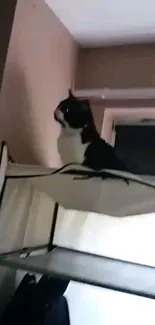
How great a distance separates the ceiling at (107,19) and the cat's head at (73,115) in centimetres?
36

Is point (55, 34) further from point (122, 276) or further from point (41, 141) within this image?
point (122, 276)

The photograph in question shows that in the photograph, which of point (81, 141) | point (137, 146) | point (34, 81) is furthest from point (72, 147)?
point (137, 146)

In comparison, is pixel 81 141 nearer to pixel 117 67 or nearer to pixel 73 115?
pixel 73 115

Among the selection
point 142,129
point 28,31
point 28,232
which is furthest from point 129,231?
point 28,31

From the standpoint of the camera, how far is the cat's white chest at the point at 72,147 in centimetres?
136

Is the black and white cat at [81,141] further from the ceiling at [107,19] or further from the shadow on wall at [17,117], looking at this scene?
the ceiling at [107,19]

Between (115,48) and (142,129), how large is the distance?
33 cm

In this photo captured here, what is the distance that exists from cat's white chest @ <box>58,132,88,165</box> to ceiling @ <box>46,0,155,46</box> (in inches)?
18.5

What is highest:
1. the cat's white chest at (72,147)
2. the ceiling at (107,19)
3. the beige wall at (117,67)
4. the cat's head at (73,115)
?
the ceiling at (107,19)

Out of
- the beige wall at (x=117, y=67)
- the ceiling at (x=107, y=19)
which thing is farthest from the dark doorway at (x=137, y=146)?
the ceiling at (x=107, y=19)

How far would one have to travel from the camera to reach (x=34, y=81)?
1.60 metres

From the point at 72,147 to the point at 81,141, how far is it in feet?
0.12

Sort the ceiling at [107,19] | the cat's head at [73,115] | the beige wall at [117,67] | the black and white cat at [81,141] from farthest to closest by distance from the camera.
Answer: the beige wall at [117,67]
the ceiling at [107,19]
the cat's head at [73,115]
the black and white cat at [81,141]

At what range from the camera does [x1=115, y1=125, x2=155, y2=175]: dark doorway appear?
1.77 m
